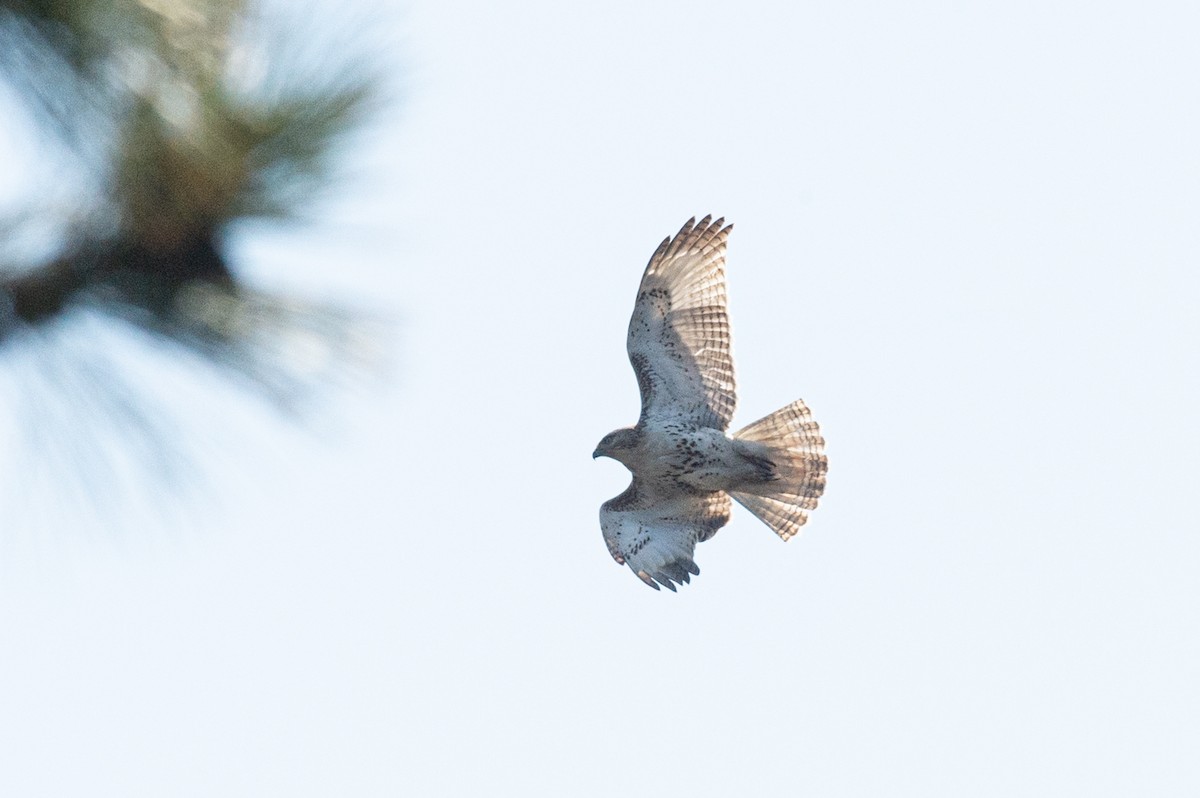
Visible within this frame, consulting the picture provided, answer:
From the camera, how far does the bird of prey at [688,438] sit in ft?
29.2

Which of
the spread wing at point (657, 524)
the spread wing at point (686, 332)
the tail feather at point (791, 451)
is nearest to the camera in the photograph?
the spread wing at point (686, 332)

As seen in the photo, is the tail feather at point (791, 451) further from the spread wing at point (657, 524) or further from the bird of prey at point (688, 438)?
the spread wing at point (657, 524)

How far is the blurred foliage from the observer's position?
7.18 ft

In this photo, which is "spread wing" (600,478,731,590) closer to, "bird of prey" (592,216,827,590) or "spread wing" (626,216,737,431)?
"bird of prey" (592,216,827,590)

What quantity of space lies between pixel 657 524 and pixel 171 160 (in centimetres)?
707

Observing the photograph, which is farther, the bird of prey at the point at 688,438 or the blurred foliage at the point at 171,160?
the bird of prey at the point at 688,438

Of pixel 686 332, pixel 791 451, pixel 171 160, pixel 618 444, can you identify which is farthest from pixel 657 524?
pixel 171 160

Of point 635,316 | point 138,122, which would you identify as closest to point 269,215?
point 138,122

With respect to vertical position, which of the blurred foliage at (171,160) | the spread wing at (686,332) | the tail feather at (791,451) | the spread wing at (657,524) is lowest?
the blurred foliage at (171,160)

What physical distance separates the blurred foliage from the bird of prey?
6.40 meters

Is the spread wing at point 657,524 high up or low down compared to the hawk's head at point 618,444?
down

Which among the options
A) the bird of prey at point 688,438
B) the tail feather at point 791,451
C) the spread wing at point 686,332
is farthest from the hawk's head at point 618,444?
the tail feather at point 791,451

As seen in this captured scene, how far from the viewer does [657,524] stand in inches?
363

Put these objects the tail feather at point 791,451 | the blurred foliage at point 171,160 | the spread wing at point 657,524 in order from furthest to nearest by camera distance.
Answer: the tail feather at point 791,451
the spread wing at point 657,524
the blurred foliage at point 171,160
